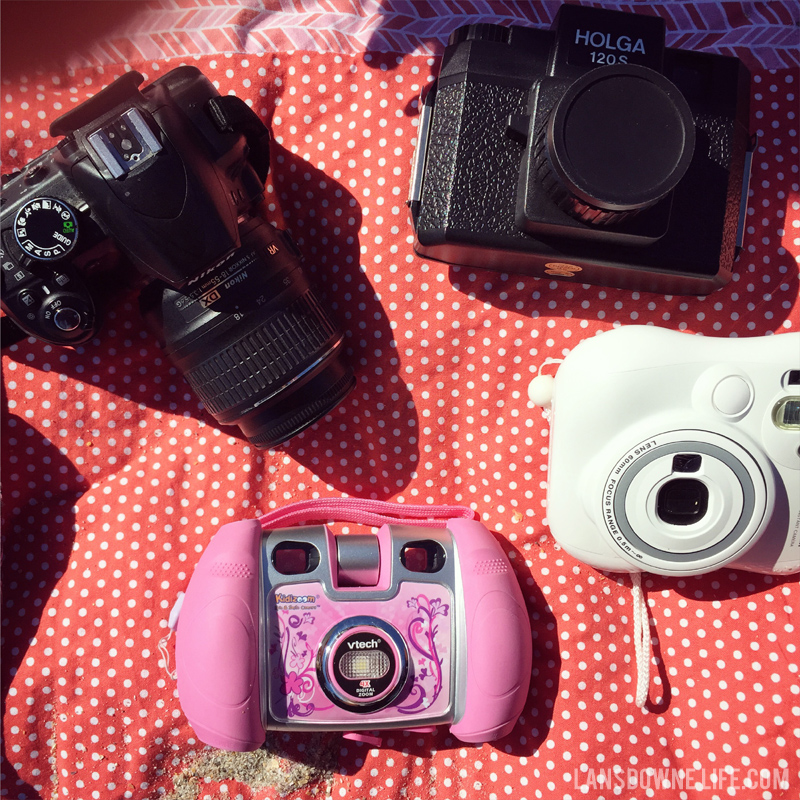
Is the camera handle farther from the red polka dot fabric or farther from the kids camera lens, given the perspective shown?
the kids camera lens

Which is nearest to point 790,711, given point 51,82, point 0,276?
point 0,276

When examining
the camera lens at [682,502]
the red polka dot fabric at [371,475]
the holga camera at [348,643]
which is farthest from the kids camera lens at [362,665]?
the camera lens at [682,502]

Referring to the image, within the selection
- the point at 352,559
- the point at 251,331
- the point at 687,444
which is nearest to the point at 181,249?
the point at 251,331

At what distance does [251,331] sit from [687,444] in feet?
1.01

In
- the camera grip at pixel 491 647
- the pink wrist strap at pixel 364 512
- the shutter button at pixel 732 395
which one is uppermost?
the shutter button at pixel 732 395

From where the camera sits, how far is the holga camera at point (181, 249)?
419mm

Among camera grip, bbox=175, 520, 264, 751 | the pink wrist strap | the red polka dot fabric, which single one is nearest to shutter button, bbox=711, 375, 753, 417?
the red polka dot fabric

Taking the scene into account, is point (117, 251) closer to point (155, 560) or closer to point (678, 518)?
point (155, 560)

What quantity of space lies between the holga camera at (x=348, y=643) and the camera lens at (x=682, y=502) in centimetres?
→ 13

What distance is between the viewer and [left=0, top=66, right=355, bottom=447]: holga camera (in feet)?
1.37

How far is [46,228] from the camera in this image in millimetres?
430

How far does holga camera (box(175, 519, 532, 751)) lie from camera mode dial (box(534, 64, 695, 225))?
275 mm

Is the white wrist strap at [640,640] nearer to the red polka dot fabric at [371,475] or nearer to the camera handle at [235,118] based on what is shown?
the red polka dot fabric at [371,475]

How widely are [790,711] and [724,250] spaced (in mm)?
359
